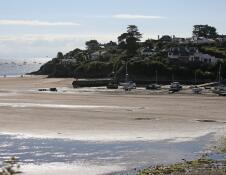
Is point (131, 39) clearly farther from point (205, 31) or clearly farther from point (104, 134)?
point (104, 134)

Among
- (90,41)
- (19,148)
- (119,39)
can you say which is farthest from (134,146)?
(90,41)

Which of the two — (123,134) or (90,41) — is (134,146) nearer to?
(123,134)

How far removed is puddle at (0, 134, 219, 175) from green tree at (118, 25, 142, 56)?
303ft

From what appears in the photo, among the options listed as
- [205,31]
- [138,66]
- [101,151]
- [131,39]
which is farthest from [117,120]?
[205,31]

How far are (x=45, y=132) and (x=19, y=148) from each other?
5661mm

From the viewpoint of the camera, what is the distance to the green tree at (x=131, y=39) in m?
122

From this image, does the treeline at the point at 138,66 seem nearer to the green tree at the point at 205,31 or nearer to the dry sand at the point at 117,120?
the green tree at the point at 205,31

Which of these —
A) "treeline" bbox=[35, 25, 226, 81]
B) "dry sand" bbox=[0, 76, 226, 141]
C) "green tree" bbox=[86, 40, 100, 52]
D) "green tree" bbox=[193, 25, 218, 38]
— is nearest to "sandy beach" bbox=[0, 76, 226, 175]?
"dry sand" bbox=[0, 76, 226, 141]

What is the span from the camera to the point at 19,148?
997 inches

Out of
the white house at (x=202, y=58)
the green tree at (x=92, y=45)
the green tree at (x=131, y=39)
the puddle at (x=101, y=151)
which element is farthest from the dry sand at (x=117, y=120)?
the green tree at (x=92, y=45)

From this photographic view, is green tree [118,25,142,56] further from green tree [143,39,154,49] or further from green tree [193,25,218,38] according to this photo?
green tree [193,25,218,38]

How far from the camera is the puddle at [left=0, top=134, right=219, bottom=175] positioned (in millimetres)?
21844

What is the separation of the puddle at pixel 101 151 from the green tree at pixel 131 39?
9233 centimetres

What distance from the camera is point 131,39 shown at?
123 meters
